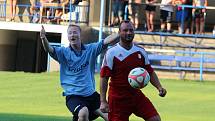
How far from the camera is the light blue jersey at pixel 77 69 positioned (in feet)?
34.1

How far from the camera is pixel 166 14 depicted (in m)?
28.2

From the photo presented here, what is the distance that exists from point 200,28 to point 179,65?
6.73ft

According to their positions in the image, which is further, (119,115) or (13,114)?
(13,114)

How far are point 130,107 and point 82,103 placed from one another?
116 centimetres

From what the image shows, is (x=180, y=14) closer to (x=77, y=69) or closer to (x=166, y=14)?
(x=166, y=14)

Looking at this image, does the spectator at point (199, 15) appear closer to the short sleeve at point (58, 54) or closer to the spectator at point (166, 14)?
the spectator at point (166, 14)

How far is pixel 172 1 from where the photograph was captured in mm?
28047

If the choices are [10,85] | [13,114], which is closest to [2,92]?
[10,85]

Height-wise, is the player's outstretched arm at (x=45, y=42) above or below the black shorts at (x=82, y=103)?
above

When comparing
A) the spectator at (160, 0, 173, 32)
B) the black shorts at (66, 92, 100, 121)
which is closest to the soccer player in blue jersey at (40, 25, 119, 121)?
the black shorts at (66, 92, 100, 121)

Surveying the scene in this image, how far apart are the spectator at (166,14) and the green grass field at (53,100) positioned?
4.43m

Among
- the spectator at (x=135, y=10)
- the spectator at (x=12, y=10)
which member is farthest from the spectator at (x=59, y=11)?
the spectator at (x=135, y=10)

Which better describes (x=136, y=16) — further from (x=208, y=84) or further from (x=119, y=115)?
(x=119, y=115)

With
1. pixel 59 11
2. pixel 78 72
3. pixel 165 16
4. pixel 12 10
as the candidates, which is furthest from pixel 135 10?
pixel 78 72
